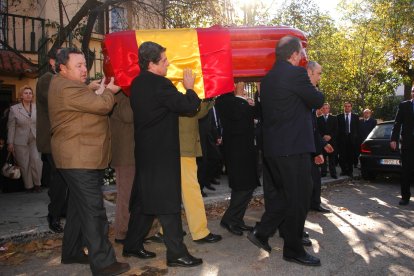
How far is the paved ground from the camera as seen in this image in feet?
12.8

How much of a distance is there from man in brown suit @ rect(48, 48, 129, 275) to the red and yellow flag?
1.93 ft

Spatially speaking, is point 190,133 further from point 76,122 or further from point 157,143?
point 76,122

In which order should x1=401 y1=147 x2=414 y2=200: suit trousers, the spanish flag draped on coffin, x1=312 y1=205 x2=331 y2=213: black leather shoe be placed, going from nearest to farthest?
1. the spanish flag draped on coffin
2. x1=312 y1=205 x2=331 y2=213: black leather shoe
3. x1=401 y1=147 x2=414 y2=200: suit trousers

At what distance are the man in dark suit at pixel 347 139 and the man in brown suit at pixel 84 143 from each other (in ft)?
25.7

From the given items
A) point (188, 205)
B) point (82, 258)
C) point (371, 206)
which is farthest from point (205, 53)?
point (371, 206)

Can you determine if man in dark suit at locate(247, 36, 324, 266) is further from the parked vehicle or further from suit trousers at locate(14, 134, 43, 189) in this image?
the parked vehicle

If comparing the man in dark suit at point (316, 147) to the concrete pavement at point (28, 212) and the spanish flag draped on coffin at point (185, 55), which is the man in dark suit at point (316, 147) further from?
the concrete pavement at point (28, 212)

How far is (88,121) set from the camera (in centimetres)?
370

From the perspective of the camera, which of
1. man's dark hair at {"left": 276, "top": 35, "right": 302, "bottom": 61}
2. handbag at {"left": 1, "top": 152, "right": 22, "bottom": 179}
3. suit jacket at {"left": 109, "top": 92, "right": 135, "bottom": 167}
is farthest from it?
handbag at {"left": 1, "top": 152, "right": 22, "bottom": 179}

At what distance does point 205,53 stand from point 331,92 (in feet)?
73.2

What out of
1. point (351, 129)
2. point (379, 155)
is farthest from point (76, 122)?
point (351, 129)

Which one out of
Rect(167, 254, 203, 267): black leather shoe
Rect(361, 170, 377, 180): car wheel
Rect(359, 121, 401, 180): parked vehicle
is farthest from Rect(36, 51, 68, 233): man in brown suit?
Rect(361, 170, 377, 180): car wheel

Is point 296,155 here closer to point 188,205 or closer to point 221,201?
point 188,205

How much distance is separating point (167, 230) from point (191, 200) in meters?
0.79
